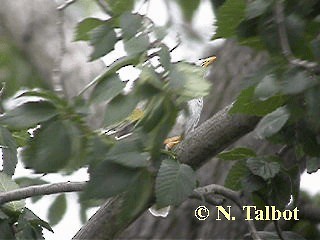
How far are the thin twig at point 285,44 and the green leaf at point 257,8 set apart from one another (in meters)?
0.01

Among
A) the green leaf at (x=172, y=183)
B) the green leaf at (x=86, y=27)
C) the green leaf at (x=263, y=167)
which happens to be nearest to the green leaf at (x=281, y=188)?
the green leaf at (x=263, y=167)

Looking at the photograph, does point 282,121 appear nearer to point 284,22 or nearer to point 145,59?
point 284,22

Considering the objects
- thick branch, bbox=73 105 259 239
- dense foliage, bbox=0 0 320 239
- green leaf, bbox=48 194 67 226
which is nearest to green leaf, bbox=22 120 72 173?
dense foliage, bbox=0 0 320 239

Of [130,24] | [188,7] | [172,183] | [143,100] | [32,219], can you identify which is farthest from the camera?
[188,7]

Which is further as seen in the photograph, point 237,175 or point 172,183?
point 237,175

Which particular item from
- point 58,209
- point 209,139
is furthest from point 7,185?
point 58,209

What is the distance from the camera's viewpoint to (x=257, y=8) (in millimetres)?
979

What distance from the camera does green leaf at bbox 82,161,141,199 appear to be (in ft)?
2.85

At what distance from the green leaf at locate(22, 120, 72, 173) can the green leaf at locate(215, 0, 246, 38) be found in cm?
31

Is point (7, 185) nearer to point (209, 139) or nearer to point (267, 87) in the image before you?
point (209, 139)

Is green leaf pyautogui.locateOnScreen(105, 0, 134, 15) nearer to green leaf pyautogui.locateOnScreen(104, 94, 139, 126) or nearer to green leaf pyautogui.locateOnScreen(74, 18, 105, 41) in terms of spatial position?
green leaf pyautogui.locateOnScreen(74, 18, 105, 41)

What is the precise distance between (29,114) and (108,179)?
11 cm

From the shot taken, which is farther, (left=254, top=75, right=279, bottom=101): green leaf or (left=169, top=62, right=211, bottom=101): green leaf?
(left=254, top=75, right=279, bottom=101): green leaf

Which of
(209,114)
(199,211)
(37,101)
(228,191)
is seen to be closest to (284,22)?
(37,101)
